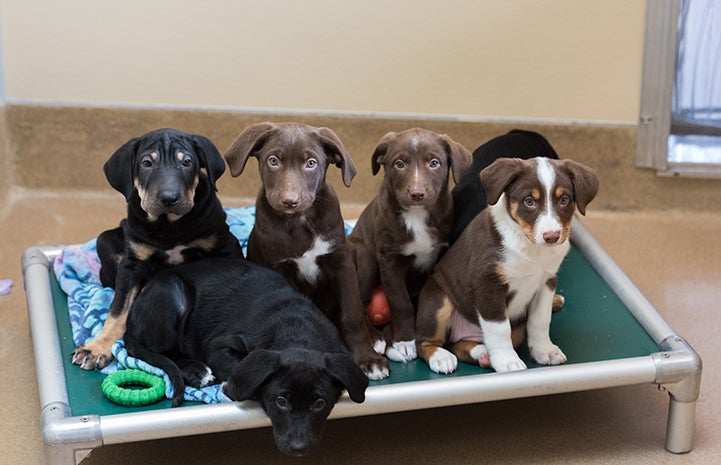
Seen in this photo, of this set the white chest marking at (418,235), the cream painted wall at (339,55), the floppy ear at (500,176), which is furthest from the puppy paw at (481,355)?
the cream painted wall at (339,55)

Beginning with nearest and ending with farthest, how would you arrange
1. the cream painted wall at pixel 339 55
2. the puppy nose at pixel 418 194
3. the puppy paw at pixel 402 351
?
the puppy nose at pixel 418 194 < the puppy paw at pixel 402 351 < the cream painted wall at pixel 339 55

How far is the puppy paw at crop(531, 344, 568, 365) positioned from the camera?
312cm

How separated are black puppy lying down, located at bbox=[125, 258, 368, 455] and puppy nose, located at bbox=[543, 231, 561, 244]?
0.60 meters

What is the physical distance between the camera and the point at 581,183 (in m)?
2.91

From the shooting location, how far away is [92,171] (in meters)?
5.04

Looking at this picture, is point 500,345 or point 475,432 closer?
point 500,345

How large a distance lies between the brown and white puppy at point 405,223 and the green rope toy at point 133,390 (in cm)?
68

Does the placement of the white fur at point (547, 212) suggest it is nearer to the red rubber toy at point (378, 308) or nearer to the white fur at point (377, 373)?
the white fur at point (377, 373)

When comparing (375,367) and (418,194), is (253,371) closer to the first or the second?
(375,367)

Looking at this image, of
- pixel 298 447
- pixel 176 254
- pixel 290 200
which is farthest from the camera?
pixel 176 254

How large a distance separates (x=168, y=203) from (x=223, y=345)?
17.6 inches

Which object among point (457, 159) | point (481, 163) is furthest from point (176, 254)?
point (481, 163)

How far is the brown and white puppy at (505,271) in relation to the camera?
2.89 m

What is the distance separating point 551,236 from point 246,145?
912 mm
